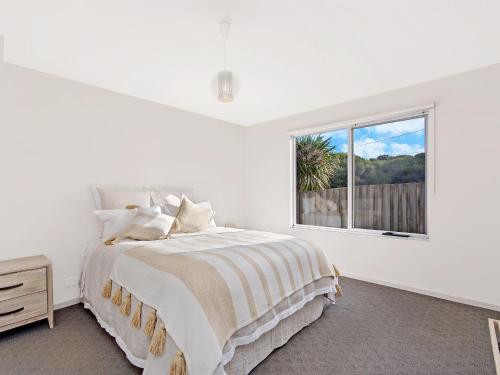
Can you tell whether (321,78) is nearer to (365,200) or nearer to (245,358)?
(365,200)

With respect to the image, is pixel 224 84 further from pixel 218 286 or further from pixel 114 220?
pixel 114 220

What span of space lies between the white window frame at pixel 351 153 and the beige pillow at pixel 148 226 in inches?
88.8

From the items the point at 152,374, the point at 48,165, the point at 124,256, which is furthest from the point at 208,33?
the point at 152,374

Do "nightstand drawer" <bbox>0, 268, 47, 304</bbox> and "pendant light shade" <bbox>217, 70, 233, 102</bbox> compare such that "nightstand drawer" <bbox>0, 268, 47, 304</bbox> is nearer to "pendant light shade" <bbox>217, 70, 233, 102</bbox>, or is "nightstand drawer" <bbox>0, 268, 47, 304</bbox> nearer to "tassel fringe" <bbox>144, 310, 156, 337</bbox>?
"tassel fringe" <bbox>144, 310, 156, 337</bbox>

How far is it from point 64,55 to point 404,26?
9.42 feet

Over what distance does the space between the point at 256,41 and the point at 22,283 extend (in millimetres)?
2768

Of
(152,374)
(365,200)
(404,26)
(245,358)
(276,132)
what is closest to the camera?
(152,374)

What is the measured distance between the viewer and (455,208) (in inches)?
114

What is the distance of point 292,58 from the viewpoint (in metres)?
2.52

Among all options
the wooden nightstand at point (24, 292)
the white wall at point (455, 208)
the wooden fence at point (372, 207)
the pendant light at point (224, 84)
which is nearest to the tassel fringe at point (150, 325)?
the wooden nightstand at point (24, 292)

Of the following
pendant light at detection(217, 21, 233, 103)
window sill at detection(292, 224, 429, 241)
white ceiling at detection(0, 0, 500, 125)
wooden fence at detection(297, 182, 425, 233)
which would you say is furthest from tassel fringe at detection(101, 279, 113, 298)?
wooden fence at detection(297, 182, 425, 233)

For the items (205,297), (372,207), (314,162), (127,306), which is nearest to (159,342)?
(205,297)

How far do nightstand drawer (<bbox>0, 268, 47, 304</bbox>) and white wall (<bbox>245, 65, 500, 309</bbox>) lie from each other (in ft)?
11.3

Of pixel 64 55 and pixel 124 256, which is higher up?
pixel 64 55
